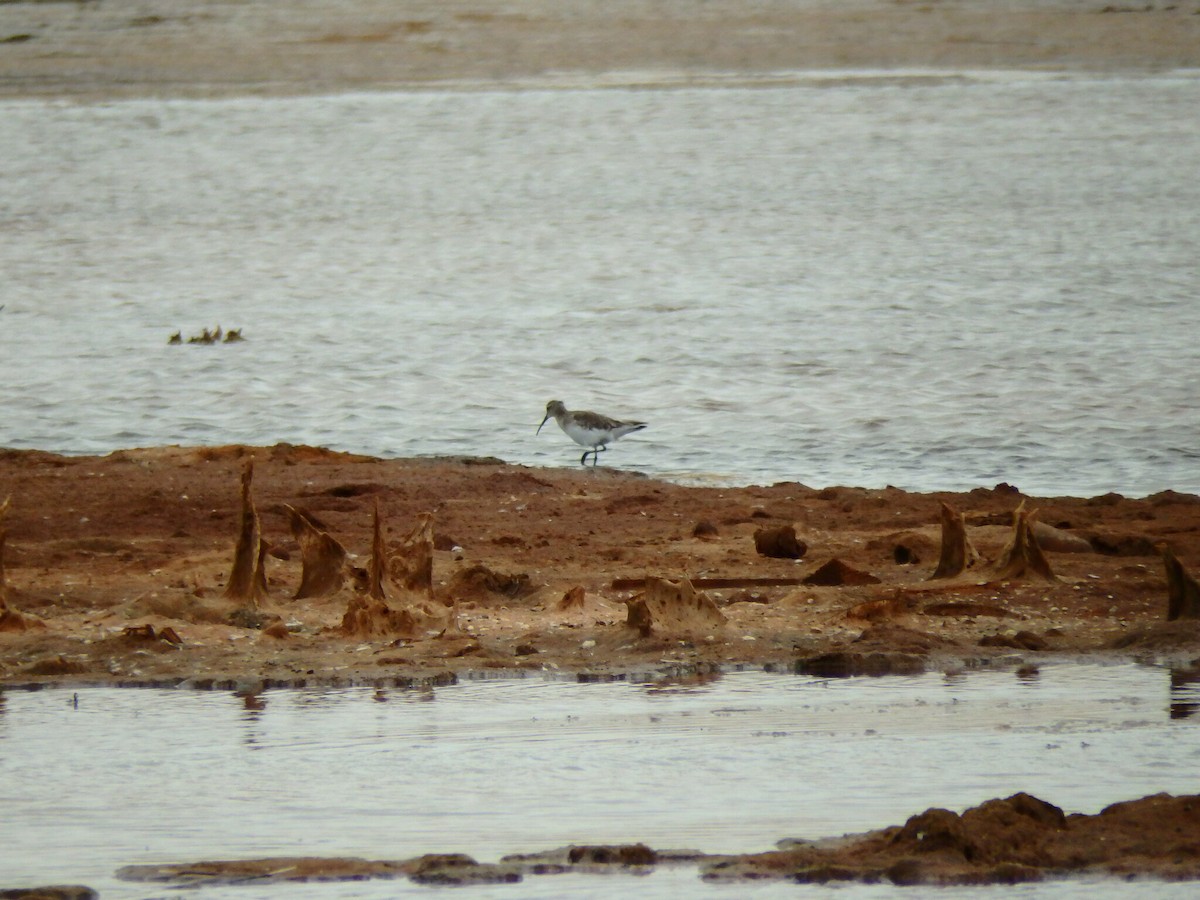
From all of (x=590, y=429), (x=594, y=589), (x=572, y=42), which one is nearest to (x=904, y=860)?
(x=594, y=589)

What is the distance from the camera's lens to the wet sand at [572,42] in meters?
37.8

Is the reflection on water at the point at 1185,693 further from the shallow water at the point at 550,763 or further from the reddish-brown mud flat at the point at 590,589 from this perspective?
the reddish-brown mud flat at the point at 590,589

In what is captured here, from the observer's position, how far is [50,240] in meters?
26.8

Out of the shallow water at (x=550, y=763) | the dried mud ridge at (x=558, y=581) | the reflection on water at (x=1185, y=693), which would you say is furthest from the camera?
the dried mud ridge at (x=558, y=581)

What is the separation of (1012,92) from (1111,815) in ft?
109

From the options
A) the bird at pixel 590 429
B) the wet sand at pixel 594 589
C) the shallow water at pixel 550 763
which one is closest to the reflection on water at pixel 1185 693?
the shallow water at pixel 550 763

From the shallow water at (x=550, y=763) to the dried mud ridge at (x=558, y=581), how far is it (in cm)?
36

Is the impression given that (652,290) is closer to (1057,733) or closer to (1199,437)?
(1199,437)

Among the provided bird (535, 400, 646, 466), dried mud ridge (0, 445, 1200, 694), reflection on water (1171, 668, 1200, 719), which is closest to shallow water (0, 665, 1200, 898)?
reflection on water (1171, 668, 1200, 719)

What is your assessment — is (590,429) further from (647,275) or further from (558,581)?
(647,275)

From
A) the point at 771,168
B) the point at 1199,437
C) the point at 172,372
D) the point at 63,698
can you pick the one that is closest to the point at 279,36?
the point at 771,168

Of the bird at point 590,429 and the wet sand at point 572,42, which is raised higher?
the wet sand at point 572,42

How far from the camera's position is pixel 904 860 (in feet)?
19.0

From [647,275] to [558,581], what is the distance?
566 inches
